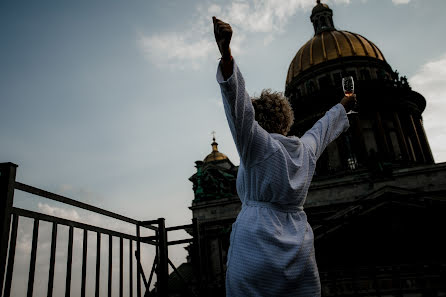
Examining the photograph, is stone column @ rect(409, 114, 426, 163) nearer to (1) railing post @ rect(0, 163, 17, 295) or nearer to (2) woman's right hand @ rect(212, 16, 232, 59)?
(2) woman's right hand @ rect(212, 16, 232, 59)

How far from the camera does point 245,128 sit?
5.88 ft

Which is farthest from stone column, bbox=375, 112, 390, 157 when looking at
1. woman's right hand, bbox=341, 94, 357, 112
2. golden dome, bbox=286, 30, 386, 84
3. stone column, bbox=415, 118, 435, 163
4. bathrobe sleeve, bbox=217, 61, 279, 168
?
bathrobe sleeve, bbox=217, 61, 279, 168

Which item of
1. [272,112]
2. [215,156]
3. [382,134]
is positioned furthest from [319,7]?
[272,112]

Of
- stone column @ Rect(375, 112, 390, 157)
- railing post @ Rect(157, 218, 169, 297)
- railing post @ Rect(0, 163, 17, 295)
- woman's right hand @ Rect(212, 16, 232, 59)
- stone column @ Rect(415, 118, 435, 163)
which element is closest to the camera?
woman's right hand @ Rect(212, 16, 232, 59)

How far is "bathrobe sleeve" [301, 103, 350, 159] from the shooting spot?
233 cm

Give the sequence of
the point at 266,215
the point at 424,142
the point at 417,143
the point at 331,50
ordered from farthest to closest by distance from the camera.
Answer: the point at 331,50
the point at 424,142
the point at 417,143
the point at 266,215

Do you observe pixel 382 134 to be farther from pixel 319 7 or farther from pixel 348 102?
pixel 348 102

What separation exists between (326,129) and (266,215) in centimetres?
96

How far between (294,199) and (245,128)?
21.4 inches

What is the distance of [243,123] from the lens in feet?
5.84

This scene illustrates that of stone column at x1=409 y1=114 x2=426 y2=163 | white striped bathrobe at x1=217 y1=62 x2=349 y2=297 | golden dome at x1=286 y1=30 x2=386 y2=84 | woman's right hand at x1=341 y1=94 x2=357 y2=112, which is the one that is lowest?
white striped bathrobe at x1=217 y1=62 x2=349 y2=297

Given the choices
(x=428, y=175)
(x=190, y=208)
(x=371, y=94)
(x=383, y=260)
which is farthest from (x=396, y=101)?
(x=190, y=208)

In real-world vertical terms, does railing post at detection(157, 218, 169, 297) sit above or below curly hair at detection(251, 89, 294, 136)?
below

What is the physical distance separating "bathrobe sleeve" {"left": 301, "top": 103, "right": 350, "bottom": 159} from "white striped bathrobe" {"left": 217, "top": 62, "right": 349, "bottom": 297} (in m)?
0.23
